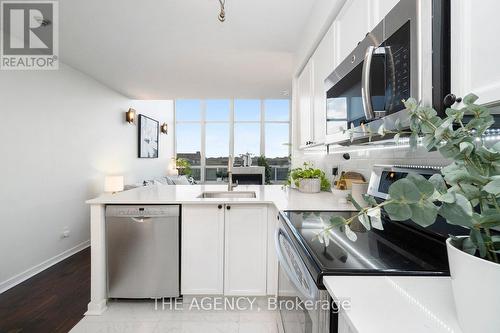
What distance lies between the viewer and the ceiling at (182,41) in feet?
6.82

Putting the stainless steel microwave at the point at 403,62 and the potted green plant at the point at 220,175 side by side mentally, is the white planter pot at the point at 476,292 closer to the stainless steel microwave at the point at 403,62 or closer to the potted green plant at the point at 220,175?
the stainless steel microwave at the point at 403,62

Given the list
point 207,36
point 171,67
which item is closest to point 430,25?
point 207,36

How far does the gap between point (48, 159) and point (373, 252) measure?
3494 millimetres

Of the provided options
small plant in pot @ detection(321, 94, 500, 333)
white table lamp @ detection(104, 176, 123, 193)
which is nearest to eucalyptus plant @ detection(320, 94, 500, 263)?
small plant in pot @ detection(321, 94, 500, 333)

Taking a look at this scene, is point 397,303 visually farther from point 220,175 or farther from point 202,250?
point 220,175

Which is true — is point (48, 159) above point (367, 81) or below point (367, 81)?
below

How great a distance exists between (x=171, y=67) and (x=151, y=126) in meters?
2.88

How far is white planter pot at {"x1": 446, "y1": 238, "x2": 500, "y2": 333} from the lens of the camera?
1.25 ft

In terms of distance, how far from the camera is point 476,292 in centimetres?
40

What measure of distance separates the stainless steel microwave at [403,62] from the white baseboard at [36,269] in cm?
331

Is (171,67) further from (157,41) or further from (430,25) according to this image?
(430,25)

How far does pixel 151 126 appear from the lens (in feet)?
19.4

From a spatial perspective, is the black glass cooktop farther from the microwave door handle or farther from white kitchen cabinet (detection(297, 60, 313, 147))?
white kitchen cabinet (detection(297, 60, 313, 147))

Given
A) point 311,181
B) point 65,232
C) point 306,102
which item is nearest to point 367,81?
point 311,181
